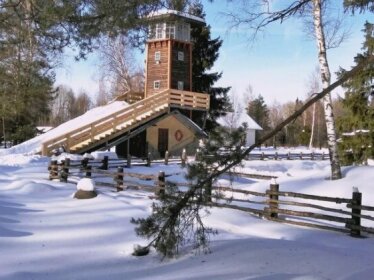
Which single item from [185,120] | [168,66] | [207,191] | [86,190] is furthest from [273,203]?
[168,66]

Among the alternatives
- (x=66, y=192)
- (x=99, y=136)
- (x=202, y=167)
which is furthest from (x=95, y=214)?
(x=99, y=136)

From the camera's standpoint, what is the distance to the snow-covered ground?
22.3 feet

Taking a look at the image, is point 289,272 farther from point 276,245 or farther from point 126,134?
point 126,134

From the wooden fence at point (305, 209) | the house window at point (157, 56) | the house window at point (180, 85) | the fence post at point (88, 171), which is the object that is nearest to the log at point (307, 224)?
the wooden fence at point (305, 209)

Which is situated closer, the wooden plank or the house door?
the wooden plank

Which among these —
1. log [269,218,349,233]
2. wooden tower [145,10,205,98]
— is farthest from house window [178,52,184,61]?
log [269,218,349,233]

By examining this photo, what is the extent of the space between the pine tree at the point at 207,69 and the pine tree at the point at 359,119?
21263 mm

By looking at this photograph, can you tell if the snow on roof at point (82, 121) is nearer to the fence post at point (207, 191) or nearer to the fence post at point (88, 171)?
the fence post at point (88, 171)

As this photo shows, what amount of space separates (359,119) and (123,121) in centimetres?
1430

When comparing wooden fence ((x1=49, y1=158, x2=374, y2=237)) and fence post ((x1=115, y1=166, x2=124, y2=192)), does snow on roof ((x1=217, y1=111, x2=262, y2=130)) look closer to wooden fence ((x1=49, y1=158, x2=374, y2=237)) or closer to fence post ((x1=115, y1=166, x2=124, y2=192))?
wooden fence ((x1=49, y1=158, x2=374, y2=237))

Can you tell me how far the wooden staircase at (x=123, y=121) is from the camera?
27.0 meters

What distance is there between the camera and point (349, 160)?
65.5 feet

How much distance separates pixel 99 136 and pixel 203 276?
72.5ft

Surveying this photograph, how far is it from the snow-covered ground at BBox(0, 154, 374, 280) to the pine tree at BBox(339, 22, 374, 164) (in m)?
4.45
